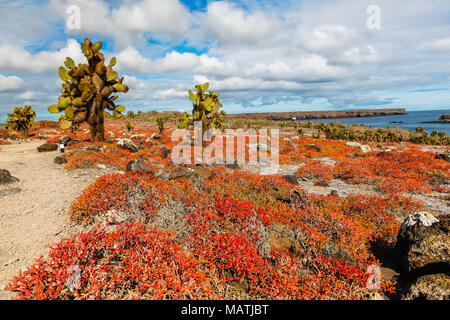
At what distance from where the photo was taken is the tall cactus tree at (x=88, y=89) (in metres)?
16.3

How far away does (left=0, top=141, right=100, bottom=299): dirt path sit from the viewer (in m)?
4.70

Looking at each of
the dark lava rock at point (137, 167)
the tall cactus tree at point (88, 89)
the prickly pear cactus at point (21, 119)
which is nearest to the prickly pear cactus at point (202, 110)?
the tall cactus tree at point (88, 89)

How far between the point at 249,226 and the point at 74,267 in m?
3.85

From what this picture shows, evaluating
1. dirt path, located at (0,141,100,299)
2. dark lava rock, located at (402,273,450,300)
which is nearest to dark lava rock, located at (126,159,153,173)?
dirt path, located at (0,141,100,299)

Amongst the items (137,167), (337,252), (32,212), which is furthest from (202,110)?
(337,252)

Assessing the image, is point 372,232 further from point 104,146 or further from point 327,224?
point 104,146

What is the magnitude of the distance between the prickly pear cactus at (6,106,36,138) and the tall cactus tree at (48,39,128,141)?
1562 centimetres

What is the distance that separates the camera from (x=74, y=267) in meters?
3.59

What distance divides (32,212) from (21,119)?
2869cm

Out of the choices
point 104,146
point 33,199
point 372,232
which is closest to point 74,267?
point 33,199

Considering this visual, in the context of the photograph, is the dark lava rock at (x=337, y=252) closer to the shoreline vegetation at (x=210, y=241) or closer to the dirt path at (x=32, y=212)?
the shoreline vegetation at (x=210, y=241)

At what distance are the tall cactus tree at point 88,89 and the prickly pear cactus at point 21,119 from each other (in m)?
15.6

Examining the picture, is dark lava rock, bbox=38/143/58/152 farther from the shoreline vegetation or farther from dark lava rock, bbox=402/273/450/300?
dark lava rock, bbox=402/273/450/300
